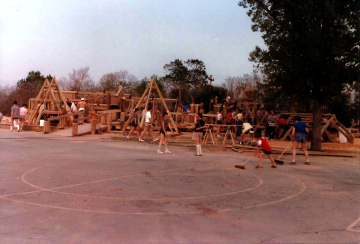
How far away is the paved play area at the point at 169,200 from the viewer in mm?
5766

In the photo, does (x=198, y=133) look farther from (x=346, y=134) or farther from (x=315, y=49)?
(x=346, y=134)

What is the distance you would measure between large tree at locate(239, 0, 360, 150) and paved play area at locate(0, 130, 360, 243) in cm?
509

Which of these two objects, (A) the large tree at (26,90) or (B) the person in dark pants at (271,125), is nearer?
(B) the person in dark pants at (271,125)

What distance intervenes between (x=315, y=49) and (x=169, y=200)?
12.7 meters

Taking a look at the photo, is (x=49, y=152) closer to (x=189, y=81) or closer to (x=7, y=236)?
(x=7, y=236)

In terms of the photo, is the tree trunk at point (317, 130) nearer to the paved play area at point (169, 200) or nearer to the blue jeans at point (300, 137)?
the paved play area at point (169, 200)

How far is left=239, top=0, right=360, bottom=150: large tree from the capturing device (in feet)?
55.4

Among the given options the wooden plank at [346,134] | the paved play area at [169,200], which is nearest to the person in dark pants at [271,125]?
the wooden plank at [346,134]

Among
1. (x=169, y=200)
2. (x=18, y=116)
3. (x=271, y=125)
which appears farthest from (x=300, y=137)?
(x=18, y=116)

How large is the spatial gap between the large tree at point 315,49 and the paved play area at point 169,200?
5.09m

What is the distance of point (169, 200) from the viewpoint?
309 inches

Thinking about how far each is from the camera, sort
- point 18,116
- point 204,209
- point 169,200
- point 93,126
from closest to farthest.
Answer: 1. point 204,209
2. point 169,200
3. point 93,126
4. point 18,116

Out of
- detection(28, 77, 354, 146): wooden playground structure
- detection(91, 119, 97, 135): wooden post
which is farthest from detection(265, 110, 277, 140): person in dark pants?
detection(91, 119, 97, 135): wooden post

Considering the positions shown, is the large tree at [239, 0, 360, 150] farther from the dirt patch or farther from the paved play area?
the dirt patch
